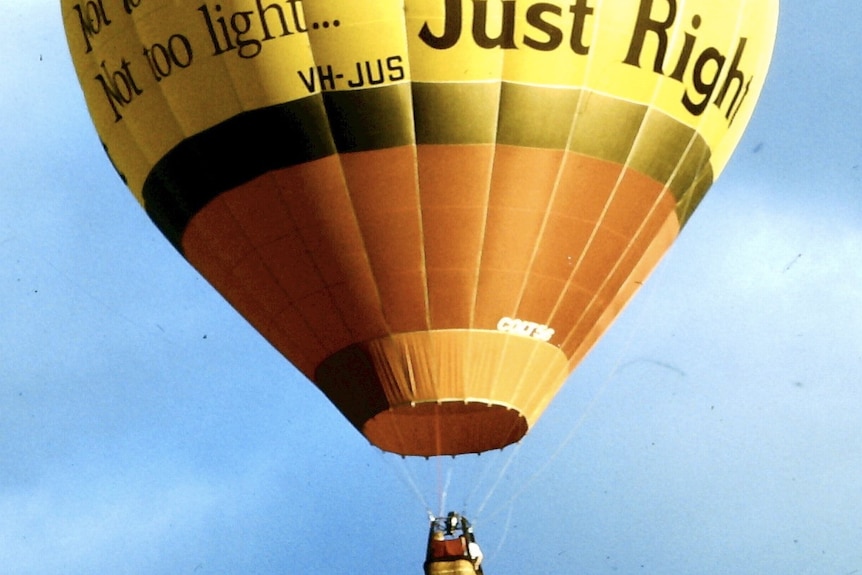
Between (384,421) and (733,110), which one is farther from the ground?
(733,110)

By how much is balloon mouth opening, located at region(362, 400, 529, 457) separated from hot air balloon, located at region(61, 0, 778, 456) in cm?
2

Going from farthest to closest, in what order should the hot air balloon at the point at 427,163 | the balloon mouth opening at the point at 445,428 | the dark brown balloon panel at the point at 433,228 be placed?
1. the balloon mouth opening at the point at 445,428
2. the dark brown balloon panel at the point at 433,228
3. the hot air balloon at the point at 427,163

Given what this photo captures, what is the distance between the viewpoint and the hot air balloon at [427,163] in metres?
17.2

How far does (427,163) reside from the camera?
1733cm

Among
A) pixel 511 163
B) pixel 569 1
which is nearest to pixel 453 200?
pixel 511 163

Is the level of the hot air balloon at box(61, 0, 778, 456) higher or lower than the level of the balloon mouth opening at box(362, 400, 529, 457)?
higher

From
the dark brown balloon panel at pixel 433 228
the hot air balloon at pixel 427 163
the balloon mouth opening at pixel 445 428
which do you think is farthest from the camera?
the balloon mouth opening at pixel 445 428

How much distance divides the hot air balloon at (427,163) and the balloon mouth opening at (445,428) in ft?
0.08

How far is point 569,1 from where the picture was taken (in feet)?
56.0

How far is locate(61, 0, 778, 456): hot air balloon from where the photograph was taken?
1716 cm

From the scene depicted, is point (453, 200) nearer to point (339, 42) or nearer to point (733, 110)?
point (339, 42)

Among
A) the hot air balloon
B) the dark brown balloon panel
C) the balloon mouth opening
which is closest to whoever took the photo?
the hot air balloon

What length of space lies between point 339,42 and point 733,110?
3753 mm

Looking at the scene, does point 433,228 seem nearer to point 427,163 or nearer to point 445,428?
point 427,163
